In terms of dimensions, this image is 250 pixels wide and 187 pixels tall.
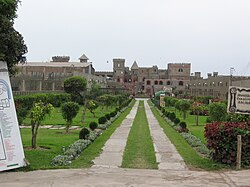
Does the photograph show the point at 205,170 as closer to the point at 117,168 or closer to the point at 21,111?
the point at 117,168

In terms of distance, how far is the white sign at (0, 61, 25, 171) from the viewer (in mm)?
8953

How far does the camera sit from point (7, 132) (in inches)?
358

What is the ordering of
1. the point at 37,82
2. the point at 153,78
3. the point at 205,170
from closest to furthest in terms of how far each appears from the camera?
the point at 205,170 < the point at 37,82 < the point at 153,78

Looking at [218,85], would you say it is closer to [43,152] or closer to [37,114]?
[37,114]

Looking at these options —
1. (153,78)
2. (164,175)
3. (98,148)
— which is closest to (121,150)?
(98,148)

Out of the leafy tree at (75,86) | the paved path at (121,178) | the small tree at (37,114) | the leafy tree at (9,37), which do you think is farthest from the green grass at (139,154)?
the leafy tree at (75,86)

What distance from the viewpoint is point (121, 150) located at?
12.9 m

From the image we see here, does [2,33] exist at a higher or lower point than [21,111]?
higher

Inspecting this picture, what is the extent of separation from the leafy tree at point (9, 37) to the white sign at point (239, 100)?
A: 562 cm

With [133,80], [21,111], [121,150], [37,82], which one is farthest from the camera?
[133,80]

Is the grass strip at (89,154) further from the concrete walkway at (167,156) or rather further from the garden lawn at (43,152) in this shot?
the concrete walkway at (167,156)

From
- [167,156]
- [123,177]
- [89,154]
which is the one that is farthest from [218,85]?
[123,177]

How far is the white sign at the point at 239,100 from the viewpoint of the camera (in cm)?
1059

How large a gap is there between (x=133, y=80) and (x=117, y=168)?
109201 millimetres
